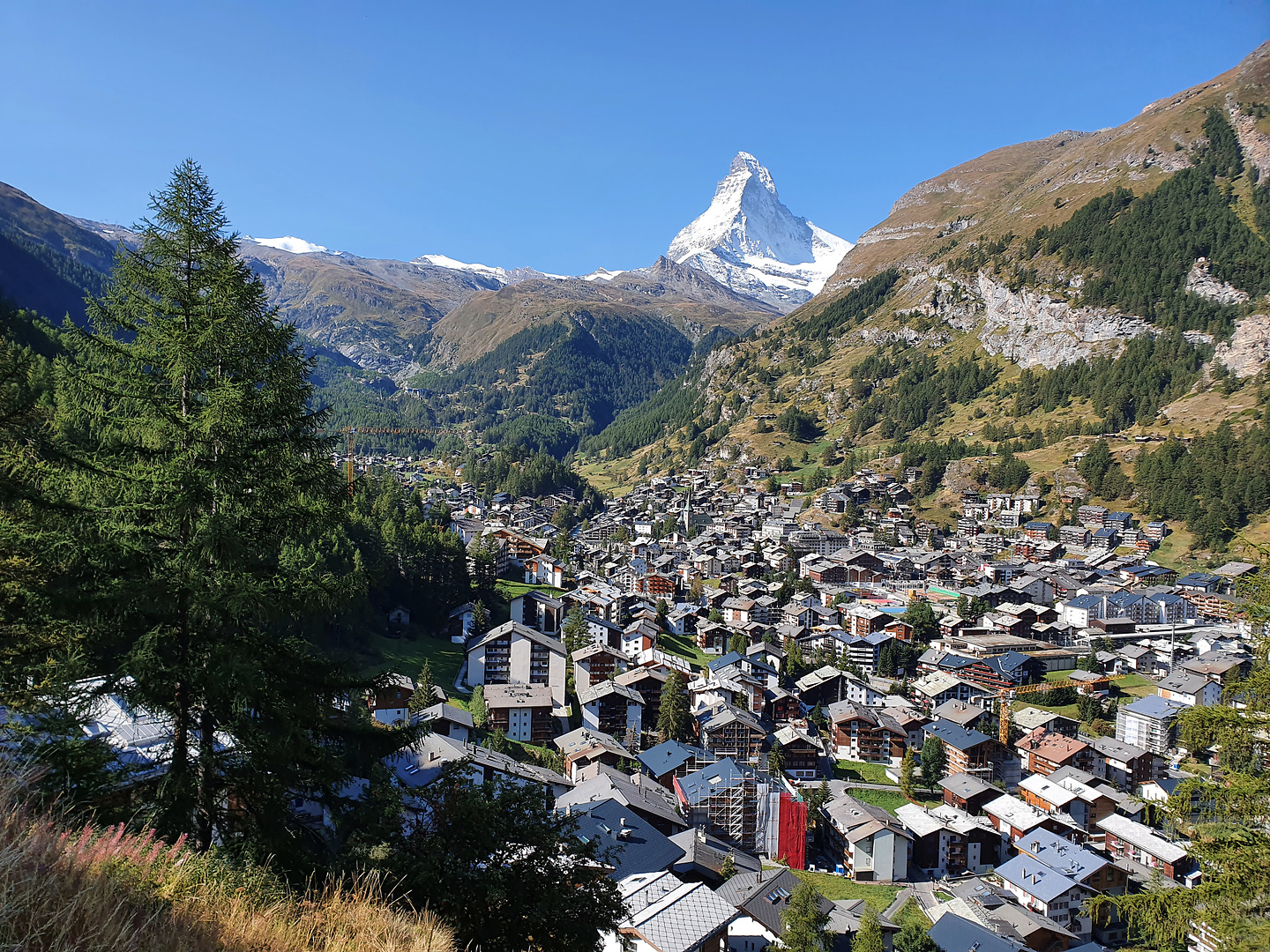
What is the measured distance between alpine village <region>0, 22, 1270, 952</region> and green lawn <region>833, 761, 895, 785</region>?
257mm

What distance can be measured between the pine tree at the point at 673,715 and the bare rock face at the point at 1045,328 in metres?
98.7

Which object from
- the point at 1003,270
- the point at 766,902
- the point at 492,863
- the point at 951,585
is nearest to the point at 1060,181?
the point at 1003,270

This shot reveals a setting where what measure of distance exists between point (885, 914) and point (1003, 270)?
129 metres

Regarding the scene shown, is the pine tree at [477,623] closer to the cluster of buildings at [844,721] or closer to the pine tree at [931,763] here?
the cluster of buildings at [844,721]

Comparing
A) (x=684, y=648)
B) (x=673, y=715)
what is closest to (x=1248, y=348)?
(x=684, y=648)

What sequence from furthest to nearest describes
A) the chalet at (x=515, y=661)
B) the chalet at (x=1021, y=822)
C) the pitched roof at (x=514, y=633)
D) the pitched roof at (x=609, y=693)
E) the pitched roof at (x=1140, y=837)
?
the pitched roof at (x=514, y=633)
the chalet at (x=515, y=661)
the pitched roof at (x=609, y=693)
the chalet at (x=1021, y=822)
the pitched roof at (x=1140, y=837)

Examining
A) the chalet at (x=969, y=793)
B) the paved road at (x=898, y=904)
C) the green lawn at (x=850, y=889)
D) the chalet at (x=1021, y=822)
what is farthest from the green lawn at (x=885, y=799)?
the paved road at (x=898, y=904)

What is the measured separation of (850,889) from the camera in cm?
2998

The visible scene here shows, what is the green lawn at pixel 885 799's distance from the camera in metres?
37.3

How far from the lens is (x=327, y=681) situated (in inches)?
284

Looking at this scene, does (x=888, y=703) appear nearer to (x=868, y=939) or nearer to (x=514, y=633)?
(x=514, y=633)

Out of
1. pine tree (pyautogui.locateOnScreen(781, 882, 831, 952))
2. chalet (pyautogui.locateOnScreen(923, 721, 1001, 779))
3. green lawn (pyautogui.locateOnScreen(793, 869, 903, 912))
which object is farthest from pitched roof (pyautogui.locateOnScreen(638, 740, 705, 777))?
chalet (pyautogui.locateOnScreen(923, 721, 1001, 779))

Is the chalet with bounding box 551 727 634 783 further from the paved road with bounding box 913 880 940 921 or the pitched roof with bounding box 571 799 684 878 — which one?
the paved road with bounding box 913 880 940 921

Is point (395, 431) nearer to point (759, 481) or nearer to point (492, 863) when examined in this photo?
point (759, 481)
